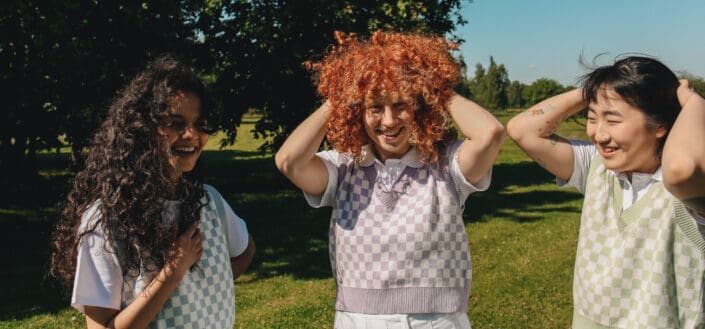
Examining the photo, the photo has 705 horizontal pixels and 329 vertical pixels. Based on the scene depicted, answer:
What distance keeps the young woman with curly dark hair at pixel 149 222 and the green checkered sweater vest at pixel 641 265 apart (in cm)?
144

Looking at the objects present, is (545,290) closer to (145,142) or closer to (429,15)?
(145,142)

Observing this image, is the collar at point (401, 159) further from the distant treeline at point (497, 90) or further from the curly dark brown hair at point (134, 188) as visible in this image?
the distant treeline at point (497, 90)

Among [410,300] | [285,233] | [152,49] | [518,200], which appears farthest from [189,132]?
[518,200]

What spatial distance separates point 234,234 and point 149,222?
593mm

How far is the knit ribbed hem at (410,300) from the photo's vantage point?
2471mm

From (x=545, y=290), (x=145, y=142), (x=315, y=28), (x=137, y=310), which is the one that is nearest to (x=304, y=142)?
(x=145, y=142)

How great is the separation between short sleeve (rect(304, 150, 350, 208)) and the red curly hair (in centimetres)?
8

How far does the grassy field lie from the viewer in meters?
6.18

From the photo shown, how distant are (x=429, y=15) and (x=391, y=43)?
13.3 m

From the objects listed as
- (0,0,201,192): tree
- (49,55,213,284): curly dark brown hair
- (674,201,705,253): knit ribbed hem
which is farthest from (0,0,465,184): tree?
(674,201,705,253): knit ribbed hem

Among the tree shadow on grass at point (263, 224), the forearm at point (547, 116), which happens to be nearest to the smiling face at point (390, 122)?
the forearm at point (547, 116)

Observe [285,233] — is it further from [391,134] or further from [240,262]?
[391,134]

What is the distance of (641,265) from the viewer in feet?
7.62

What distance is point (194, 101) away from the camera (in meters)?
2.53
